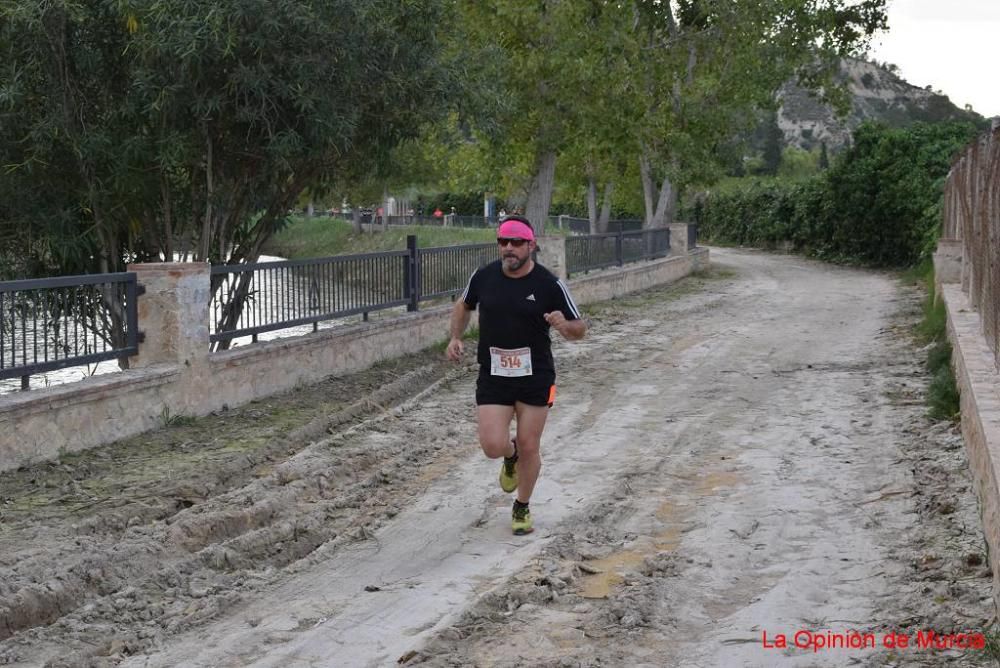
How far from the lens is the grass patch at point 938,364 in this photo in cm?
1032

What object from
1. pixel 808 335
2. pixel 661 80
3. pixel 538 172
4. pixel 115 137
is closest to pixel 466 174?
pixel 538 172

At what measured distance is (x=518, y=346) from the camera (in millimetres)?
7164

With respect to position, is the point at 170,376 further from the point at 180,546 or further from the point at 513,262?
the point at 513,262

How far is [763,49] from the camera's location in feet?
123

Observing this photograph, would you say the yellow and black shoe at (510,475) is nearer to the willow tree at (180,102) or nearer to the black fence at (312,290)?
the black fence at (312,290)

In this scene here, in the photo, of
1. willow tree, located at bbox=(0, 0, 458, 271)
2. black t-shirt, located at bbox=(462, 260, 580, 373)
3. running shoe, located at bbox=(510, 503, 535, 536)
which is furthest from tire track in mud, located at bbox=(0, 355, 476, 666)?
willow tree, located at bbox=(0, 0, 458, 271)

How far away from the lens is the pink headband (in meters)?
7.04

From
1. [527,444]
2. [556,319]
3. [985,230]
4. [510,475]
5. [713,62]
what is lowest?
[510,475]

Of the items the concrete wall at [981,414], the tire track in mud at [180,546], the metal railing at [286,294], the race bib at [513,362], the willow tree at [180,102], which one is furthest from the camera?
the metal railing at [286,294]

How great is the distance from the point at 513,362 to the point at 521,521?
0.95 metres

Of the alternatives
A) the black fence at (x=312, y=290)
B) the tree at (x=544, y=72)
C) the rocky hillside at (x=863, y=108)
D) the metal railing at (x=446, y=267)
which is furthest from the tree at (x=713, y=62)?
the rocky hillside at (x=863, y=108)

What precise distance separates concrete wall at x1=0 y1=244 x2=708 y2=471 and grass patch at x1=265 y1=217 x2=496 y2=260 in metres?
42.2

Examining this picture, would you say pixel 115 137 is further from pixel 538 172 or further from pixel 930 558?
pixel 538 172

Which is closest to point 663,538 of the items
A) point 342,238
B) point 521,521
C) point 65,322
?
point 521,521
